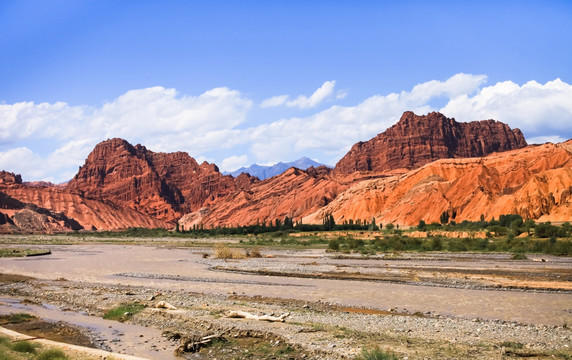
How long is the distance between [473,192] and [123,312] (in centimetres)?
9460

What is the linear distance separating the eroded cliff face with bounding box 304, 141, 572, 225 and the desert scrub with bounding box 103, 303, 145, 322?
236 feet

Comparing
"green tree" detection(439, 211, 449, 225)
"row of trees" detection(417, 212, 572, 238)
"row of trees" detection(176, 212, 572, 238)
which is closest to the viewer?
"row of trees" detection(417, 212, 572, 238)

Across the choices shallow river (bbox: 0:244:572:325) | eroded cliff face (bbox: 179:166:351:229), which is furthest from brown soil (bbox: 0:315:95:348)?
eroded cliff face (bbox: 179:166:351:229)

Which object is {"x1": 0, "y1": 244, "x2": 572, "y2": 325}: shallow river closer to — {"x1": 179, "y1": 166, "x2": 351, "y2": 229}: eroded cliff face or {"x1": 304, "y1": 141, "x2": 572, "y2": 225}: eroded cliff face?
{"x1": 304, "y1": 141, "x2": 572, "y2": 225}: eroded cliff face

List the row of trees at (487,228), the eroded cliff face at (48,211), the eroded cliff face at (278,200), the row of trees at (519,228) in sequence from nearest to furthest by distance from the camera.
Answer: the row of trees at (519,228), the row of trees at (487,228), the eroded cliff face at (48,211), the eroded cliff face at (278,200)

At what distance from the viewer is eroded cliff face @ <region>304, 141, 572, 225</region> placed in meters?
85.7

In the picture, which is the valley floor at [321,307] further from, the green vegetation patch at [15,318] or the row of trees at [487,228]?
the row of trees at [487,228]

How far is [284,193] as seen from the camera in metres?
174

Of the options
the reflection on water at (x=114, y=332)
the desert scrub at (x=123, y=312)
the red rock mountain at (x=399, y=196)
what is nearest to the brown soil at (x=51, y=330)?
the reflection on water at (x=114, y=332)

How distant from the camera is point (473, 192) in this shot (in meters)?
104

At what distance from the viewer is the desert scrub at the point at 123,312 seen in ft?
62.2

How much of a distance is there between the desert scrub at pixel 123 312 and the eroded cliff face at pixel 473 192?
71.8 meters

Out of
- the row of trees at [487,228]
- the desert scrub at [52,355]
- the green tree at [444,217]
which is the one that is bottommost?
the desert scrub at [52,355]

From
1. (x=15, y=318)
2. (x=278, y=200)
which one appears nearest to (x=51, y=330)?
(x=15, y=318)
